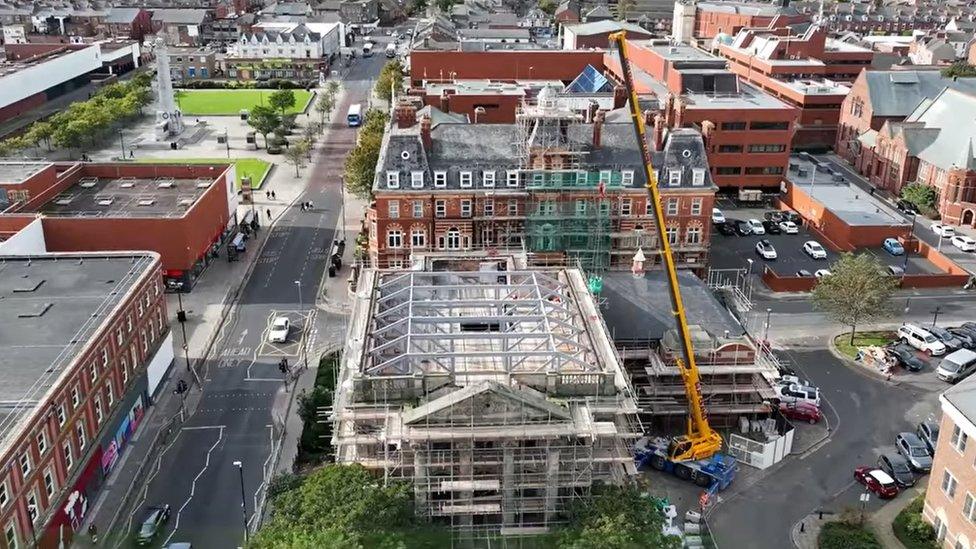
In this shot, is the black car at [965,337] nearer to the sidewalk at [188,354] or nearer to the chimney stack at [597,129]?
the chimney stack at [597,129]

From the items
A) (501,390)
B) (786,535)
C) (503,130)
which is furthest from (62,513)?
(503,130)

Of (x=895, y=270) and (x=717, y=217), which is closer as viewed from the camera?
(x=895, y=270)

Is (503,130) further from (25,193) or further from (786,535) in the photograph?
(25,193)

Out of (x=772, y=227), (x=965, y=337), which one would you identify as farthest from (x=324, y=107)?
(x=965, y=337)

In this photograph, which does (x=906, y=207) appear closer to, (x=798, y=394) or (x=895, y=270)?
(x=895, y=270)

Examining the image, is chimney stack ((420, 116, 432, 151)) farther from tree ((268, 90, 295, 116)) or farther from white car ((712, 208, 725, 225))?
tree ((268, 90, 295, 116))

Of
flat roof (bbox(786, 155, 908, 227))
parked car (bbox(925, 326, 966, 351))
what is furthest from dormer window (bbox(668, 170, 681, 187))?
flat roof (bbox(786, 155, 908, 227))
